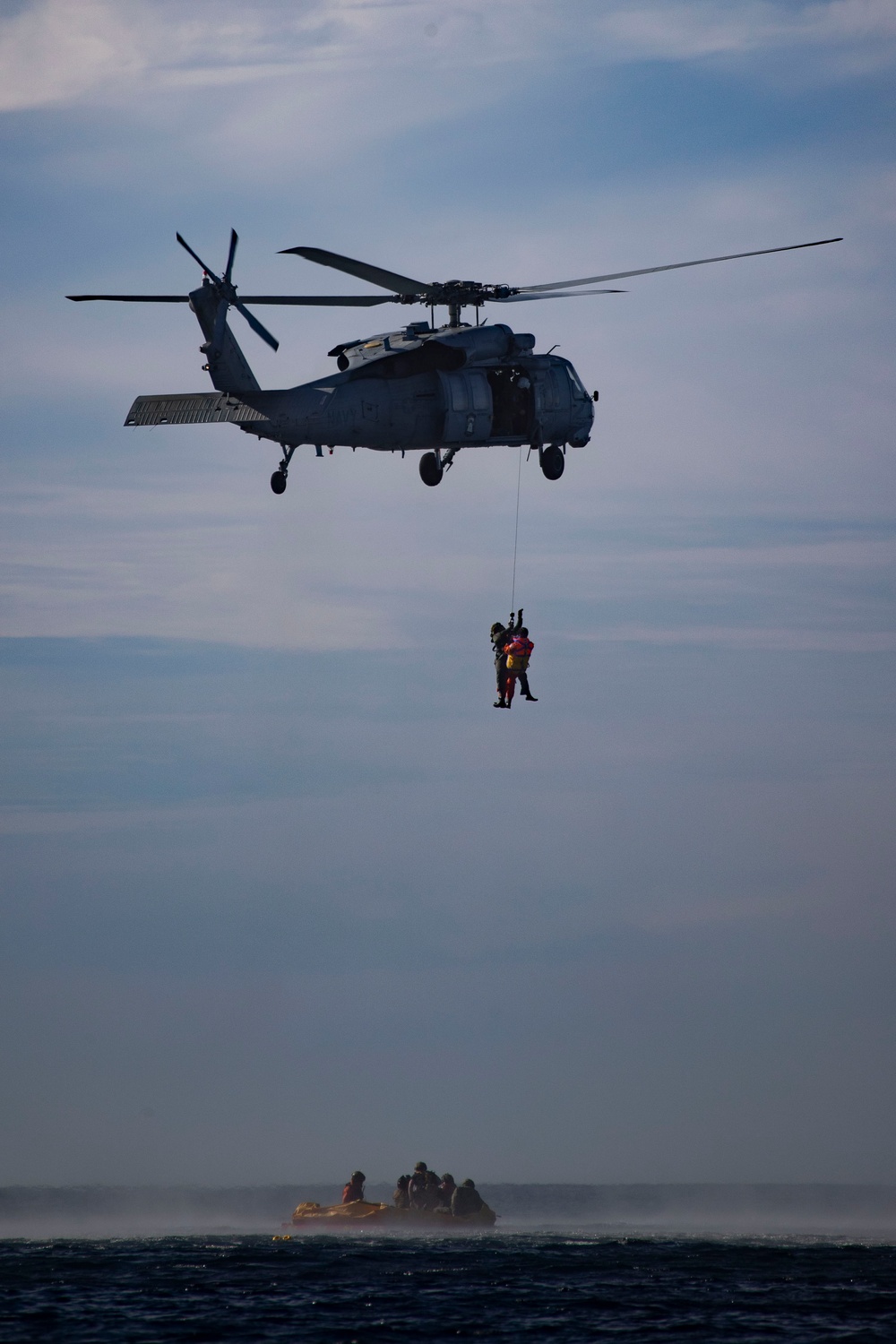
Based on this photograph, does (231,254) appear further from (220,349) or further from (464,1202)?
(464,1202)

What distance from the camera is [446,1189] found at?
53.4 metres

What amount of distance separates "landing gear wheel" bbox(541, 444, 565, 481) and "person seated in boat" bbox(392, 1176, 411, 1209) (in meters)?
26.2

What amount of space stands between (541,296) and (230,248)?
7304mm

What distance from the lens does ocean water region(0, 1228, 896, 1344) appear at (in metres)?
32.2

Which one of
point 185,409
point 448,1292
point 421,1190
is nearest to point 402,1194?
point 421,1190

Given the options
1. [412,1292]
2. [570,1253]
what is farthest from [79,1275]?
[570,1253]

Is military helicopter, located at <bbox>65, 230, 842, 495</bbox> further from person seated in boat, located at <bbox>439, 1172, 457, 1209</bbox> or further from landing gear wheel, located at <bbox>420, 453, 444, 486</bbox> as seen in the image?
person seated in boat, located at <bbox>439, 1172, 457, 1209</bbox>

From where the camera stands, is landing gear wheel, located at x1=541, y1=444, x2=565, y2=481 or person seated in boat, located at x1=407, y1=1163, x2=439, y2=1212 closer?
landing gear wheel, located at x1=541, y1=444, x2=565, y2=481

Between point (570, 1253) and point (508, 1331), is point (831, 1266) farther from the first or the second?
point (508, 1331)

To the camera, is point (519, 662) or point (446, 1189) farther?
point (446, 1189)

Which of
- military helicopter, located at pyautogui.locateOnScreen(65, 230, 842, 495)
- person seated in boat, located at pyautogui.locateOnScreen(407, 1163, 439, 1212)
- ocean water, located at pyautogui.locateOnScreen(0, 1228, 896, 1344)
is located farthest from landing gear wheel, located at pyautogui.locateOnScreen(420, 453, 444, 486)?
person seated in boat, located at pyautogui.locateOnScreen(407, 1163, 439, 1212)

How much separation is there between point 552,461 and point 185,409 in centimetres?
920

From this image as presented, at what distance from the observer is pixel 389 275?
36.1m

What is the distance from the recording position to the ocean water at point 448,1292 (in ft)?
106
